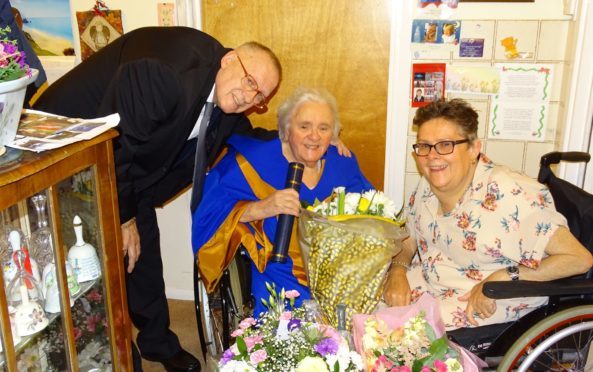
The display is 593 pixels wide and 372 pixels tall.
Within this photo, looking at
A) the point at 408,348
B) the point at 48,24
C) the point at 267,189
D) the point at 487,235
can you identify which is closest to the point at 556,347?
the point at 487,235

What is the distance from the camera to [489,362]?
1621 millimetres

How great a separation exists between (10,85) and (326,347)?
0.80 m

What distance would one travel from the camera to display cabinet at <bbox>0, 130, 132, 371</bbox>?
111 centimetres

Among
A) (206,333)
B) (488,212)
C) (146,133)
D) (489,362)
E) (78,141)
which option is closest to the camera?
(78,141)

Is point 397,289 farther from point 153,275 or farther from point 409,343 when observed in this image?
point 153,275

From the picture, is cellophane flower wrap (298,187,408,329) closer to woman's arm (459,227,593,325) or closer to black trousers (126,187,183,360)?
woman's arm (459,227,593,325)

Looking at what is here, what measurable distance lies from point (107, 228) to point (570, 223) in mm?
1424

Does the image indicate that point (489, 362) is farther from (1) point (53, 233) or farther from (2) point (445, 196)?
(1) point (53, 233)

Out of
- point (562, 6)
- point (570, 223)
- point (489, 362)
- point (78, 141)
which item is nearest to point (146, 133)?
point (78, 141)

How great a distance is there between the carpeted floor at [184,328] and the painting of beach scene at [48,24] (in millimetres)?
1456

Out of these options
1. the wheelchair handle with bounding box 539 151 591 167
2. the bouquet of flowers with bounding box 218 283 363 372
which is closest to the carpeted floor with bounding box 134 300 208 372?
the bouquet of flowers with bounding box 218 283 363 372

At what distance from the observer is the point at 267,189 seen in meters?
2.15

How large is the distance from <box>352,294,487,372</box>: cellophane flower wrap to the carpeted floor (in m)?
1.45

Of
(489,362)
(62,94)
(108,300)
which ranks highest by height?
(62,94)
